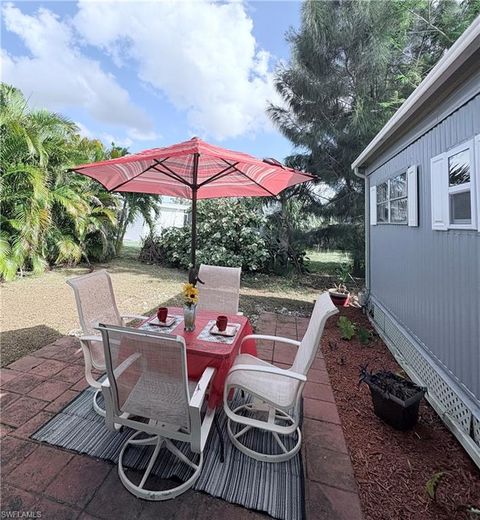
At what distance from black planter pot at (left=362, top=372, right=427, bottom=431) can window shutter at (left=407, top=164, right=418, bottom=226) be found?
2.03 meters

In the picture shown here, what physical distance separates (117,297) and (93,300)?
3772 mm

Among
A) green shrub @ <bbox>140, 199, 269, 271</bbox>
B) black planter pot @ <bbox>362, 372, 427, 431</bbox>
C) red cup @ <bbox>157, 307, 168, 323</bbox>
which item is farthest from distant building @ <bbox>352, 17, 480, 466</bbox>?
green shrub @ <bbox>140, 199, 269, 271</bbox>

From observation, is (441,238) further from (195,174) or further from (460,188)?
(195,174)

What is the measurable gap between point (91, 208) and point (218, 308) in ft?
24.5

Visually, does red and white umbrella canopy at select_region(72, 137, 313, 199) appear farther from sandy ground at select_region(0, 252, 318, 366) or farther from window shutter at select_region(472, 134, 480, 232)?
sandy ground at select_region(0, 252, 318, 366)

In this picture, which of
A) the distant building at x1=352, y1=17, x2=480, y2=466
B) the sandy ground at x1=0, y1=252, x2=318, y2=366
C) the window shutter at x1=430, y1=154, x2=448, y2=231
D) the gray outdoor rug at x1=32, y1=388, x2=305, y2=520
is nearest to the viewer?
the gray outdoor rug at x1=32, y1=388, x2=305, y2=520

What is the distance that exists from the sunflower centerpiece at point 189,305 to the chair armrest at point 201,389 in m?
0.48

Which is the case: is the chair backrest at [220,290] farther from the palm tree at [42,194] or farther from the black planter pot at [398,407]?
the palm tree at [42,194]

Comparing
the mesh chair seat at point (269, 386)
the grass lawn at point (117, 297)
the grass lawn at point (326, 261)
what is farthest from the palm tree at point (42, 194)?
the grass lawn at point (326, 261)

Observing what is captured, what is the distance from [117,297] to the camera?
614 cm

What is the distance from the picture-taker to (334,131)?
9336mm

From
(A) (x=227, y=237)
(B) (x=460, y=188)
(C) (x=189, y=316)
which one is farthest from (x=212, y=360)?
(A) (x=227, y=237)

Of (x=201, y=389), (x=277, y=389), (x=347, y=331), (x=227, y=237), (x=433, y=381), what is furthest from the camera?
(x=227, y=237)

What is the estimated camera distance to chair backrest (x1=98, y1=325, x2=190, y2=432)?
1.48 m
